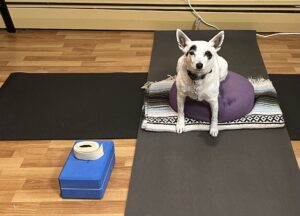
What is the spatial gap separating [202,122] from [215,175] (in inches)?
16.3

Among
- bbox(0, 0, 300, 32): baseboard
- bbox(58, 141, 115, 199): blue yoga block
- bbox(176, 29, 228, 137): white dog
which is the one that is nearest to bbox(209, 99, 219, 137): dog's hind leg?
bbox(176, 29, 228, 137): white dog

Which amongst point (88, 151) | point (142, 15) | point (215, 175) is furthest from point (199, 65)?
point (142, 15)

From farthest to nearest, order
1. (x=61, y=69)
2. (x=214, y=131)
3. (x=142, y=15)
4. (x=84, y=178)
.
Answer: (x=142, y=15) < (x=61, y=69) < (x=214, y=131) < (x=84, y=178)

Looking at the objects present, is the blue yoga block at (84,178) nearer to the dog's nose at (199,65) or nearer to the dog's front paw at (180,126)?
the dog's front paw at (180,126)

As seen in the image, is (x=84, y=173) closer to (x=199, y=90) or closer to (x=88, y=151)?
(x=88, y=151)

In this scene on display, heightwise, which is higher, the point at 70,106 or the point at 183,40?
the point at 183,40

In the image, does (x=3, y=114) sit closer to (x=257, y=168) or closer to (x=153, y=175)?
(x=153, y=175)

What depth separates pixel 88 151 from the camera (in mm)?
1839

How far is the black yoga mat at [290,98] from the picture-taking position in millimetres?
2277

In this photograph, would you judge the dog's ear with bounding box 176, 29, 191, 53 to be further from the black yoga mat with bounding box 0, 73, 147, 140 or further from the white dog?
the black yoga mat with bounding box 0, 73, 147, 140

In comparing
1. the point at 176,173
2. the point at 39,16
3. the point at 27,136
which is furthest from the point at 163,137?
the point at 39,16

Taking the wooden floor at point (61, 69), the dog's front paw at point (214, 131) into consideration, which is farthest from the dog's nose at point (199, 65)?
the wooden floor at point (61, 69)

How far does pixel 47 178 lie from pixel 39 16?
7.45 feet

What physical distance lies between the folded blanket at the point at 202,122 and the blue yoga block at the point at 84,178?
0.48m
